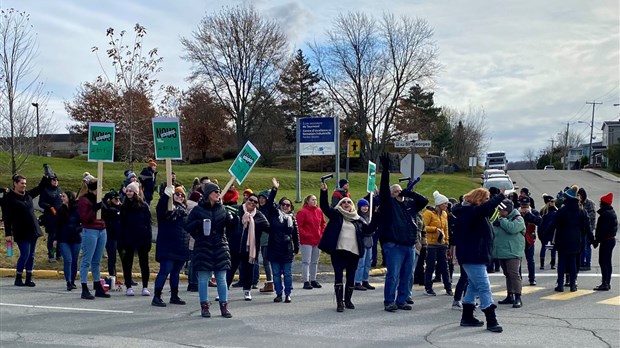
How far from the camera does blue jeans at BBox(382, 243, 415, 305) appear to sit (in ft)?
33.1

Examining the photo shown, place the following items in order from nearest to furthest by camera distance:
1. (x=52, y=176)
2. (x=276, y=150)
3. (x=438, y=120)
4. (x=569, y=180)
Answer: (x=52, y=176) → (x=569, y=180) → (x=438, y=120) → (x=276, y=150)

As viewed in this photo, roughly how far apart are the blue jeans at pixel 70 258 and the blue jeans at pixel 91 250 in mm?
980

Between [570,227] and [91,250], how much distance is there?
8412 mm

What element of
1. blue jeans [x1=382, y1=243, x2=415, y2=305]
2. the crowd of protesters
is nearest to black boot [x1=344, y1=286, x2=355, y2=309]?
the crowd of protesters

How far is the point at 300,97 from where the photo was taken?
6284 cm

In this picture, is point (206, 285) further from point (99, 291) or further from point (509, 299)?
point (509, 299)

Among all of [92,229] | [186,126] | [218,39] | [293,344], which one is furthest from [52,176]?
[186,126]

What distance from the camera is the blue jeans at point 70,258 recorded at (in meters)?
11.4

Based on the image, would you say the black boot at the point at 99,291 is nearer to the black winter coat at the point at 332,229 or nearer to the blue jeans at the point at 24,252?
the blue jeans at the point at 24,252

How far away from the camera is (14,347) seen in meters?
7.22

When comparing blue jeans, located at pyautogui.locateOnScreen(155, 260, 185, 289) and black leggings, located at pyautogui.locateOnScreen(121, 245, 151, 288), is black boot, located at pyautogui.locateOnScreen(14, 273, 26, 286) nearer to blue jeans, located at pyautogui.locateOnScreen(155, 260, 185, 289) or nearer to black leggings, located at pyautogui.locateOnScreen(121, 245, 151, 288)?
black leggings, located at pyautogui.locateOnScreen(121, 245, 151, 288)

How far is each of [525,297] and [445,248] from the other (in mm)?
1697

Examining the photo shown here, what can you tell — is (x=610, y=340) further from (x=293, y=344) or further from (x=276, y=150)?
(x=276, y=150)

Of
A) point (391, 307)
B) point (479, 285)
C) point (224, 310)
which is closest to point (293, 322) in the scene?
point (224, 310)
